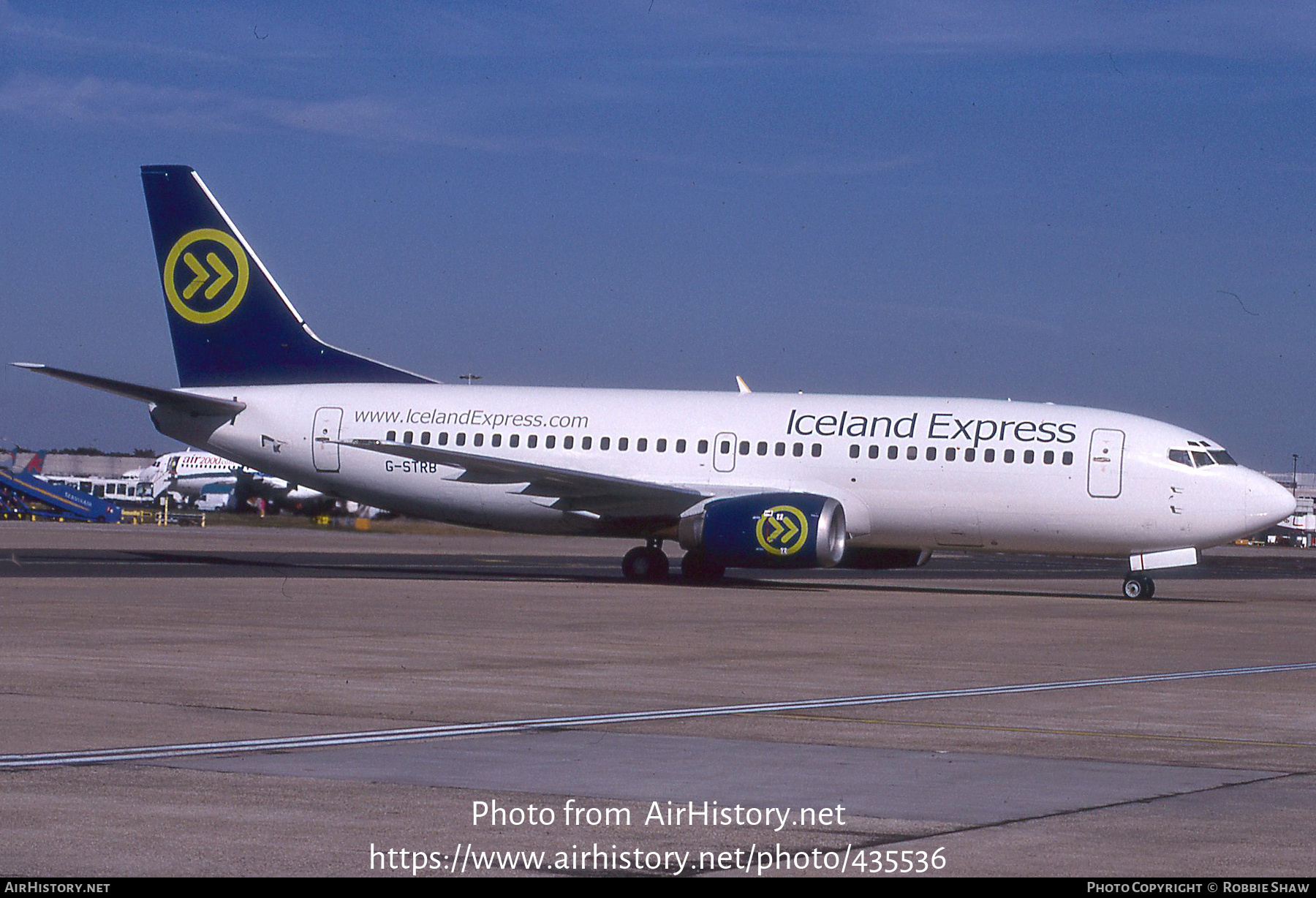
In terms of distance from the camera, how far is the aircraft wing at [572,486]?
31297mm

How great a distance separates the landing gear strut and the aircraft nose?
1128cm

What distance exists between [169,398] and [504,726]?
2608 centimetres

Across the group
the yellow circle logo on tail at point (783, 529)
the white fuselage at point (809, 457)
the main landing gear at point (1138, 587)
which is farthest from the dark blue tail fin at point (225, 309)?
the main landing gear at point (1138, 587)

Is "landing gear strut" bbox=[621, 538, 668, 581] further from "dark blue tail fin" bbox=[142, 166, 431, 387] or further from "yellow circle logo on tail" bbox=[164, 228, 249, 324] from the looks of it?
"yellow circle logo on tail" bbox=[164, 228, 249, 324]

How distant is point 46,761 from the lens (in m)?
9.05

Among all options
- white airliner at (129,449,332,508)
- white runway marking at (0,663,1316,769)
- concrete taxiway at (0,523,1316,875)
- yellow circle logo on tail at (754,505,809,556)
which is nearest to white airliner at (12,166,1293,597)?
yellow circle logo on tail at (754,505,809,556)

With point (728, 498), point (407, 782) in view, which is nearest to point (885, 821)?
point (407, 782)

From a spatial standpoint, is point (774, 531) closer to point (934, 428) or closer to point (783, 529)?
point (783, 529)

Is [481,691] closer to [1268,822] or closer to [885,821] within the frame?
[885,821]

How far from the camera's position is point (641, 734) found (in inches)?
426

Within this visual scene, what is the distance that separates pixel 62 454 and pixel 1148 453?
6965 inches

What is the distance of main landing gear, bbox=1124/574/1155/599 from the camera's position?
30938 millimetres

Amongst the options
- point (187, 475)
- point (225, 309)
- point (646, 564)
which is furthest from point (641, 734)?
point (187, 475)

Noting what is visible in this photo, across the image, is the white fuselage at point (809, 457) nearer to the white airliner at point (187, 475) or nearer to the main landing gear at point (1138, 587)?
the main landing gear at point (1138, 587)
